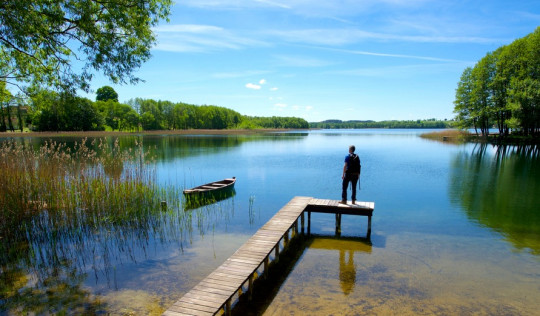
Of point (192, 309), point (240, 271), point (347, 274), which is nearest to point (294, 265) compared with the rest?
point (347, 274)

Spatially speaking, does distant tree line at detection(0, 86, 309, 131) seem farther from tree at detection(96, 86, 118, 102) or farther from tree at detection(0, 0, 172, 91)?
tree at detection(0, 0, 172, 91)

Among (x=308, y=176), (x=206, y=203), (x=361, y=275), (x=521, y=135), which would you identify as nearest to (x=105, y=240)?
(x=206, y=203)

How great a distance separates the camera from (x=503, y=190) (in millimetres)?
20688

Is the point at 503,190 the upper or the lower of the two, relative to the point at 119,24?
lower

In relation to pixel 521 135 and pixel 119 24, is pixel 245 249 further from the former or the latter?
pixel 521 135

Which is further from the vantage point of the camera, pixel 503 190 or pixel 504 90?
pixel 504 90

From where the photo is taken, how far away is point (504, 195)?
761 inches

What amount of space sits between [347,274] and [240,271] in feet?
11.5

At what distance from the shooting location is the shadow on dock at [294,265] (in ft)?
24.3

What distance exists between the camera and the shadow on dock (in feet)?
24.3

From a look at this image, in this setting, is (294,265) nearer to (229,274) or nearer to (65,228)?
(229,274)

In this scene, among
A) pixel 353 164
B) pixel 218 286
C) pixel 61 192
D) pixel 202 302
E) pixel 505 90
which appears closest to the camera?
pixel 202 302

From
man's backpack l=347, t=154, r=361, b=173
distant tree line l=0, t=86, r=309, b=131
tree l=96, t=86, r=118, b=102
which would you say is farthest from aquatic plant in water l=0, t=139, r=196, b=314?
tree l=96, t=86, r=118, b=102

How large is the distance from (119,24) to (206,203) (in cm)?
961
